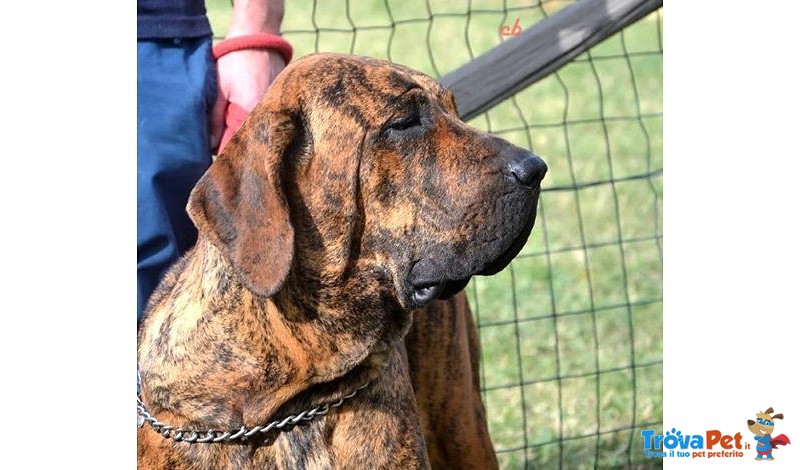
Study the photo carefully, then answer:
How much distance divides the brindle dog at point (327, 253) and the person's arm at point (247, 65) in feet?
2.25

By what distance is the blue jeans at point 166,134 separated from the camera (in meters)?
3.96

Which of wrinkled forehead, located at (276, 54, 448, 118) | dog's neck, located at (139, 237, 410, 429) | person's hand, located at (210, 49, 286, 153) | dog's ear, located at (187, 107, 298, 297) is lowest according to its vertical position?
dog's neck, located at (139, 237, 410, 429)

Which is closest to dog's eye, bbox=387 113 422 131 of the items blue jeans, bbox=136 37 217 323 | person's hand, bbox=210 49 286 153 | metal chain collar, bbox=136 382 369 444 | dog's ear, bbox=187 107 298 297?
dog's ear, bbox=187 107 298 297

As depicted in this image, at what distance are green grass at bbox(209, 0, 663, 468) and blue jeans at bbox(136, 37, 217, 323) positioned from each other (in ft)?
4.12

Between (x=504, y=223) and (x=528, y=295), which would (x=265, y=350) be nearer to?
(x=504, y=223)

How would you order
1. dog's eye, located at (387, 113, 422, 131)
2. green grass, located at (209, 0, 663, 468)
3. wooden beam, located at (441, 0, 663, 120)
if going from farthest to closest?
green grass, located at (209, 0, 663, 468), wooden beam, located at (441, 0, 663, 120), dog's eye, located at (387, 113, 422, 131)

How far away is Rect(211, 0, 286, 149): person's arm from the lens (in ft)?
13.1

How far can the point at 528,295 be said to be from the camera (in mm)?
6828

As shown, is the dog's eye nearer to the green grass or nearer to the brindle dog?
the brindle dog
